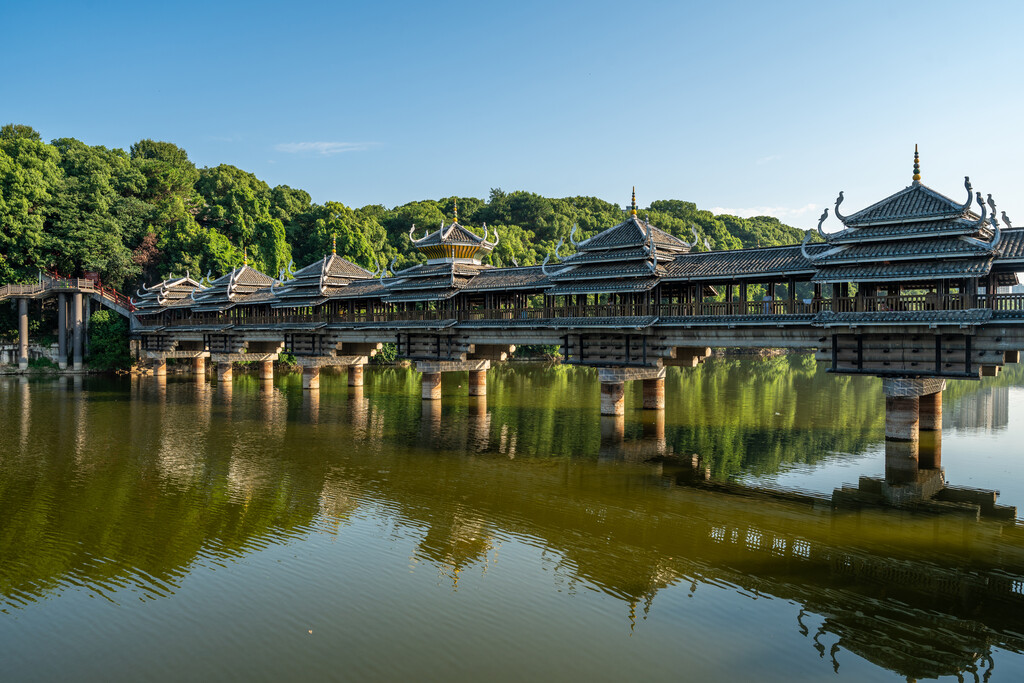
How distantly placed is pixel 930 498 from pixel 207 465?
2394 centimetres

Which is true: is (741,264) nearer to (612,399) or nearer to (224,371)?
(612,399)

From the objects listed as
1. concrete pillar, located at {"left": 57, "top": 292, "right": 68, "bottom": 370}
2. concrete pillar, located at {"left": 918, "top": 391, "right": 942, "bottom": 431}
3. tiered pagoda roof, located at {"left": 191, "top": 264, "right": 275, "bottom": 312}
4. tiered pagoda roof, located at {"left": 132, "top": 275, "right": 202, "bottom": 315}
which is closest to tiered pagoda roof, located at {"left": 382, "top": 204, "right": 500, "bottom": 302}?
tiered pagoda roof, located at {"left": 191, "top": 264, "right": 275, "bottom": 312}

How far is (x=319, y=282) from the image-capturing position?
49.4m

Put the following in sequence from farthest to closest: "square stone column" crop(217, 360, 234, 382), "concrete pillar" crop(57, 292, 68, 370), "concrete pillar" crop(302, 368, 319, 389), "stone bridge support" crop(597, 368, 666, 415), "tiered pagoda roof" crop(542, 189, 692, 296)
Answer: "concrete pillar" crop(57, 292, 68, 370)
"square stone column" crop(217, 360, 234, 382)
"concrete pillar" crop(302, 368, 319, 389)
"stone bridge support" crop(597, 368, 666, 415)
"tiered pagoda roof" crop(542, 189, 692, 296)

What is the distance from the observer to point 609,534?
59.0ft

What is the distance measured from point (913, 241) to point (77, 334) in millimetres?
66141

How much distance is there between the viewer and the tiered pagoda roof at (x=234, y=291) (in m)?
58.2

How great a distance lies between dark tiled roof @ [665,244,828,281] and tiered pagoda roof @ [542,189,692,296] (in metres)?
0.90

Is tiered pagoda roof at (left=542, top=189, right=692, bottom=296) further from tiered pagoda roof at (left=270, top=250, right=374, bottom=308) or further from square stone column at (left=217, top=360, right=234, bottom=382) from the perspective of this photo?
square stone column at (left=217, top=360, right=234, bottom=382)

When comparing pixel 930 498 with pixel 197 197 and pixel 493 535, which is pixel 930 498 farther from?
pixel 197 197

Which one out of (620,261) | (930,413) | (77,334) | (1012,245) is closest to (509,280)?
(620,261)

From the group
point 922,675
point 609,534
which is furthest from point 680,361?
point 922,675

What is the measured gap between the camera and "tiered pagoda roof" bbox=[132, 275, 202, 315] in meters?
65.1

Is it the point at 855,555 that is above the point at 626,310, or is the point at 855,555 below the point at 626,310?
below
